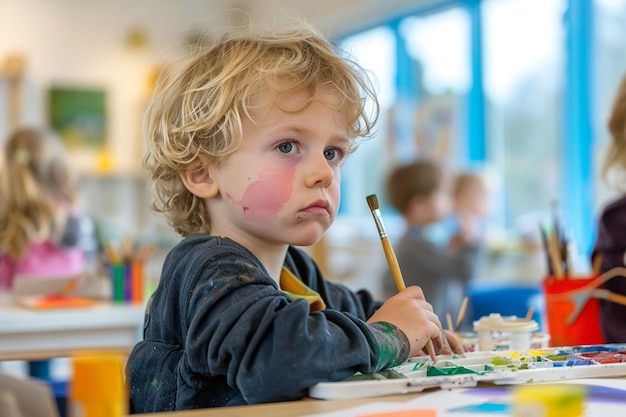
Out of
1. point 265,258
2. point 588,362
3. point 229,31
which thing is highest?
point 229,31

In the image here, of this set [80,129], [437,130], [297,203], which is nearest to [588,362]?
[297,203]

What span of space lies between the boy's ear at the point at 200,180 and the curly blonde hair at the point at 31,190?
197 centimetres

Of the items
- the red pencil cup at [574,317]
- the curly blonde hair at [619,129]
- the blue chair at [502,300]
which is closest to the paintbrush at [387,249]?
the red pencil cup at [574,317]

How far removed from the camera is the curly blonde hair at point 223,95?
3.18 ft

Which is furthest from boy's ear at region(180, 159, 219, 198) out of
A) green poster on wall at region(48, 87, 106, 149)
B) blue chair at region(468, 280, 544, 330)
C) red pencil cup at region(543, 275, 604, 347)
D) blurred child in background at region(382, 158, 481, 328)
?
green poster on wall at region(48, 87, 106, 149)

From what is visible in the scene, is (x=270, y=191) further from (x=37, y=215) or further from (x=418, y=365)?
(x=37, y=215)

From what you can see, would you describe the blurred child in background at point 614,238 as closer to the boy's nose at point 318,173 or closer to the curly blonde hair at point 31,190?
the boy's nose at point 318,173

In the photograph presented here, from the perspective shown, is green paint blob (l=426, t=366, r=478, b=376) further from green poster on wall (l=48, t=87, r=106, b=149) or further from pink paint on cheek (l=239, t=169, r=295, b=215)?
green poster on wall (l=48, t=87, r=106, b=149)

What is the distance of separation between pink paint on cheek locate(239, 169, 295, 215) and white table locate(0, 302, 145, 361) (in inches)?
39.6

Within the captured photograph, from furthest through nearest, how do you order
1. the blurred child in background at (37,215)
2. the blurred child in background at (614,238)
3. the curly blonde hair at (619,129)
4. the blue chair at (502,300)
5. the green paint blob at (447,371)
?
the blurred child in background at (37,215)
the blue chair at (502,300)
the curly blonde hair at (619,129)
the blurred child in background at (614,238)
the green paint blob at (447,371)

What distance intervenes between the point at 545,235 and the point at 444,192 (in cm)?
216

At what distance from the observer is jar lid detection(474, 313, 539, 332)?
1.09 meters

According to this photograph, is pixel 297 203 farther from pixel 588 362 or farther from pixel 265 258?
pixel 588 362

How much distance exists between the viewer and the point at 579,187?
4.12m
